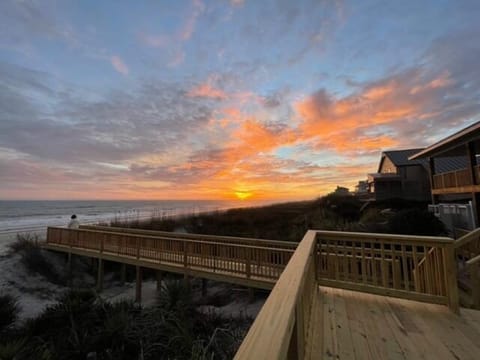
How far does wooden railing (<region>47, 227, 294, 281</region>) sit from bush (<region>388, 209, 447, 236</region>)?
5.85 m

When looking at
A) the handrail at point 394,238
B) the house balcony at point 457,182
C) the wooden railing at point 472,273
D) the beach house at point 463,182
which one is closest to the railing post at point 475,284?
the wooden railing at point 472,273

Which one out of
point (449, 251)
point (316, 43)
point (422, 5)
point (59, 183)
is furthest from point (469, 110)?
point (59, 183)

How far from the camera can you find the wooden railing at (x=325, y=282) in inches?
34.5

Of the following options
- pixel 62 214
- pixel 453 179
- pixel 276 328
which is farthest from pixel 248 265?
pixel 62 214

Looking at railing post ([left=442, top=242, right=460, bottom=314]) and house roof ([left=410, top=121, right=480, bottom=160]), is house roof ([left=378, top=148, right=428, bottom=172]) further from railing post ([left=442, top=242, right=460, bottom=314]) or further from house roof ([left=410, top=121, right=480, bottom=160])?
railing post ([left=442, top=242, right=460, bottom=314])

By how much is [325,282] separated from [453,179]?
38.4ft

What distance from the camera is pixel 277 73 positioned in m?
7.97

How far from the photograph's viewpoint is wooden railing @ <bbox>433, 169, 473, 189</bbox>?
1009 centimetres

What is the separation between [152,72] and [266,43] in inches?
179

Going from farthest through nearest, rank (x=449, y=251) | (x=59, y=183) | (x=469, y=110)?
1. (x=59, y=183)
2. (x=469, y=110)
3. (x=449, y=251)

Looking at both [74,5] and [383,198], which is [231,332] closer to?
[74,5]

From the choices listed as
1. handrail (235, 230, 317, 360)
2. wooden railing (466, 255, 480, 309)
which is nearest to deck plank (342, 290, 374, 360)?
handrail (235, 230, 317, 360)

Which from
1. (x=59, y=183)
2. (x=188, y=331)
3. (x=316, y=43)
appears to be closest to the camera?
(x=188, y=331)

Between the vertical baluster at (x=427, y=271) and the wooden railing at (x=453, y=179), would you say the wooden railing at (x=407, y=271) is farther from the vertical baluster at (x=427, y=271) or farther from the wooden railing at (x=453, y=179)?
the wooden railing at (x=453, y=179)
